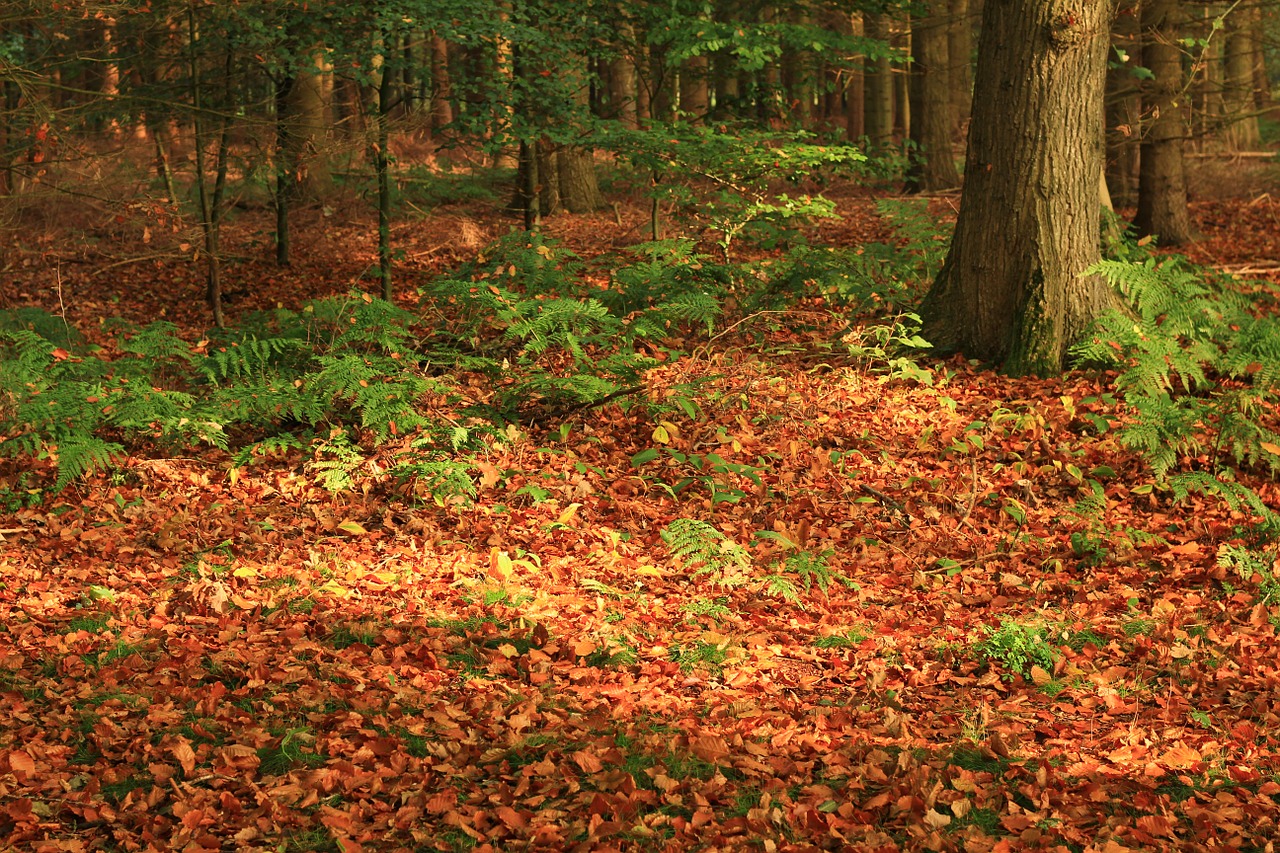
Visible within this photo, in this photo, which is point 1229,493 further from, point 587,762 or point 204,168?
point 204,168

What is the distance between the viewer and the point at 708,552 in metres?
5.89

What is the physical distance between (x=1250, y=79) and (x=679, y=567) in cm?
1427

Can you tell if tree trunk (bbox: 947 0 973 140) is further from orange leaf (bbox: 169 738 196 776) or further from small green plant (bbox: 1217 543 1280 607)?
orange leaf (bbox: 169 738 196 776)

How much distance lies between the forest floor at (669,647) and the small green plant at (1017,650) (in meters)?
0.02

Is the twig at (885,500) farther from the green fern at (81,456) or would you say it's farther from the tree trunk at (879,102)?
the tree trunk at (879,102)

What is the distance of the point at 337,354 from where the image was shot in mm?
8016

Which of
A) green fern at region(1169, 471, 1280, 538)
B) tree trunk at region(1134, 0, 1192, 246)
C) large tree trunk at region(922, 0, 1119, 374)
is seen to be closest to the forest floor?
green fern at region(1169, 471, 1280, 538)

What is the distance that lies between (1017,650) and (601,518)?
2560 millimetres

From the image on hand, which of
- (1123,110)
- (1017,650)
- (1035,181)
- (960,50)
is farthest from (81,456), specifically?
(960,50)

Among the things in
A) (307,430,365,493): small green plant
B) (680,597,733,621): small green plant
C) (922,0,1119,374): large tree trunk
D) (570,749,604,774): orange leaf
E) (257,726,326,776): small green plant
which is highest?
(922,0,1119,374): large tree trunk

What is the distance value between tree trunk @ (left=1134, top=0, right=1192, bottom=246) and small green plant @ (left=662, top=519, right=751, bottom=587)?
9.02 metres

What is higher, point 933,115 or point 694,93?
point 694,93

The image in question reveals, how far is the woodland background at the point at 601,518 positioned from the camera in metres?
3.95

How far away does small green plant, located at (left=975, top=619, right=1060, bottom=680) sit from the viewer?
4953mm
